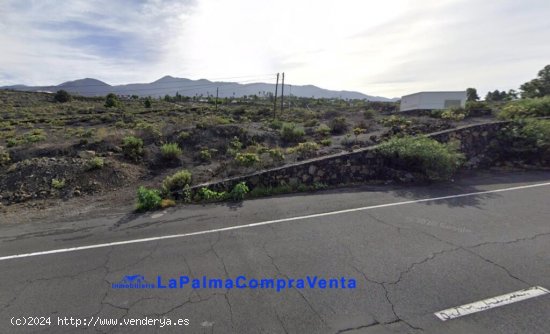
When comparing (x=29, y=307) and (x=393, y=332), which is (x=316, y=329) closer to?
(x=393, y=332)

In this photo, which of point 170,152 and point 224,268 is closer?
point 224,268

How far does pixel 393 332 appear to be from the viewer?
2582 mm

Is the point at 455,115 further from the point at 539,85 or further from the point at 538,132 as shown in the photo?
the point at 539,85

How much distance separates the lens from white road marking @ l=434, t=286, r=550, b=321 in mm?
2785

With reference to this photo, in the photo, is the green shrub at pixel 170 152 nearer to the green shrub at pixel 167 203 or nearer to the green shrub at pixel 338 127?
the green shrub at pixel 167 203

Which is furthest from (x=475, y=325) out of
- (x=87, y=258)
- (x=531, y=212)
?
(x=87, y=258)

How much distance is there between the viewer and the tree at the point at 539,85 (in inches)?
1018

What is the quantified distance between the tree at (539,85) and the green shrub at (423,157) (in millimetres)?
27006

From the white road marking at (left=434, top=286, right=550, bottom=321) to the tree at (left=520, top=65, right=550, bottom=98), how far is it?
106 feet

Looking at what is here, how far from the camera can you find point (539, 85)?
27.2 metres

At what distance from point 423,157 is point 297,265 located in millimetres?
6073

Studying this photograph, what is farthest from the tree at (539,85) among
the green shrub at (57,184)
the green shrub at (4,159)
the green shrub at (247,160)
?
the green shrub at (4,159)

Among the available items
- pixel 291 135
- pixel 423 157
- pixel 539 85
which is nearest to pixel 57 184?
pixel 291 135

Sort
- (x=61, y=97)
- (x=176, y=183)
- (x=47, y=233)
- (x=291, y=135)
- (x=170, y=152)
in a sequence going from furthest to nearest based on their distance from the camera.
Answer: (x=61, y=97) → (x=291, y=135) → (x=170, y=152) → (x=176, y=183) → (x=47, y=233)
